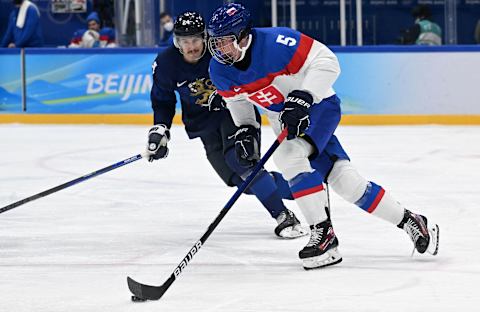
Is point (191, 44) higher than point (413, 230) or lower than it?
higher

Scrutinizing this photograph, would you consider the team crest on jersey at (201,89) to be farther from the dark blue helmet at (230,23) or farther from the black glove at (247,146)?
the dark blue helmet at (230,23)

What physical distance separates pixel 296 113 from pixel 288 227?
3.14 feet

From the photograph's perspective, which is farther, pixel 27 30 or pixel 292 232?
pixel 27 30

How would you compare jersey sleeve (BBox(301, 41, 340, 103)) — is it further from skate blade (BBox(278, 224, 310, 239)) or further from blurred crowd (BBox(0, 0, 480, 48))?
blurred crowd (BBox(0, 0, 480, 48))

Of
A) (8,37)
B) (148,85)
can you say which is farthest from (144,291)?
(8,37)

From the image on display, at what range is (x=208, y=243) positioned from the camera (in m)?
4.26

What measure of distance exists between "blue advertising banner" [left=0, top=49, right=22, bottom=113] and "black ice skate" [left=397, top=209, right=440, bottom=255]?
22.4 feet

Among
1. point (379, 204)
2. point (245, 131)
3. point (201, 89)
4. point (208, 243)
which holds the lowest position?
point (208, 243)

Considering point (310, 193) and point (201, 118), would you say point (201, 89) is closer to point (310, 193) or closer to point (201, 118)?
point (201, 118)

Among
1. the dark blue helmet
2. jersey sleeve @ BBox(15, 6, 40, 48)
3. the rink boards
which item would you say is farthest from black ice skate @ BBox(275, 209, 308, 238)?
jersey sleeve @ BBox(15, 6, 40, 48)

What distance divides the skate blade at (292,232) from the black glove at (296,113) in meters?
0.85

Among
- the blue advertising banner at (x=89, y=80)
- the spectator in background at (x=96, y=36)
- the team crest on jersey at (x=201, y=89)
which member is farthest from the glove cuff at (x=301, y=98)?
the spectator in background at (x=96, y=36)

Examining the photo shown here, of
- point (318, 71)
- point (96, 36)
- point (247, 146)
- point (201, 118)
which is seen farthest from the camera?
point (96, 36)

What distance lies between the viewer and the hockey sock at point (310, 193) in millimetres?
3629
